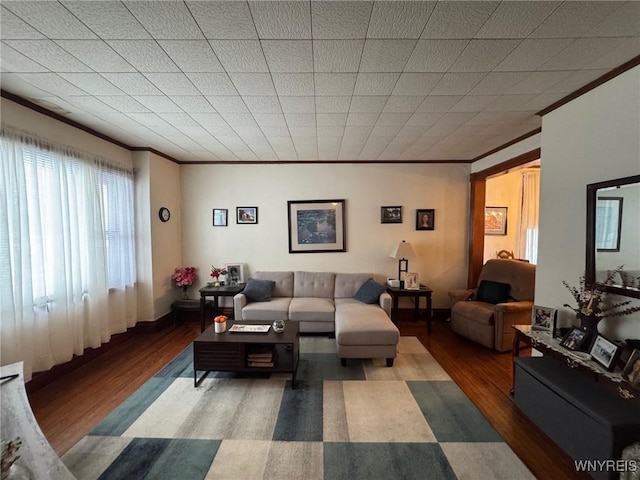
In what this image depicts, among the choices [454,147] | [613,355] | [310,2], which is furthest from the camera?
[454,147]

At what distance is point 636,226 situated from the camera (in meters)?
1.84

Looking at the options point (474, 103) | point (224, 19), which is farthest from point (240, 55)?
point (474, 103)

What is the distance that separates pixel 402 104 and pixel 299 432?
2836 mm

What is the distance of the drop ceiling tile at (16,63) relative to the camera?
1.72 meters

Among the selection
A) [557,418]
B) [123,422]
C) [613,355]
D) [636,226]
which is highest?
[636,226]

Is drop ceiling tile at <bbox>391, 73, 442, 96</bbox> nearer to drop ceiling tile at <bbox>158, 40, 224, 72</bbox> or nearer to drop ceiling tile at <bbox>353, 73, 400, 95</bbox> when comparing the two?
drop ceiling tile at <bbox>353, 73, 400, 95</bbox>

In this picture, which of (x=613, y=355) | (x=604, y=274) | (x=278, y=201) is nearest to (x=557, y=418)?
(x=613, y=355)

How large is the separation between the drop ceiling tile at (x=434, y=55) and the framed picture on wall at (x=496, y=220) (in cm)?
390

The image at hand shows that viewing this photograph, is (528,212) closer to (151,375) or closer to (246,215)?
(246,215)

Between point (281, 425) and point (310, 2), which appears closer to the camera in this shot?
point (310, 2)

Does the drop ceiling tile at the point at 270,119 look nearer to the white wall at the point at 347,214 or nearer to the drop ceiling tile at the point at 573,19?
the white wall at the point at 347,214

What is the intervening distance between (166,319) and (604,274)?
5160mm

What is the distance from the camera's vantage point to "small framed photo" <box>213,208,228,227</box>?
4605mm

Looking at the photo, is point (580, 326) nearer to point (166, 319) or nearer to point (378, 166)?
point (378, 166)
